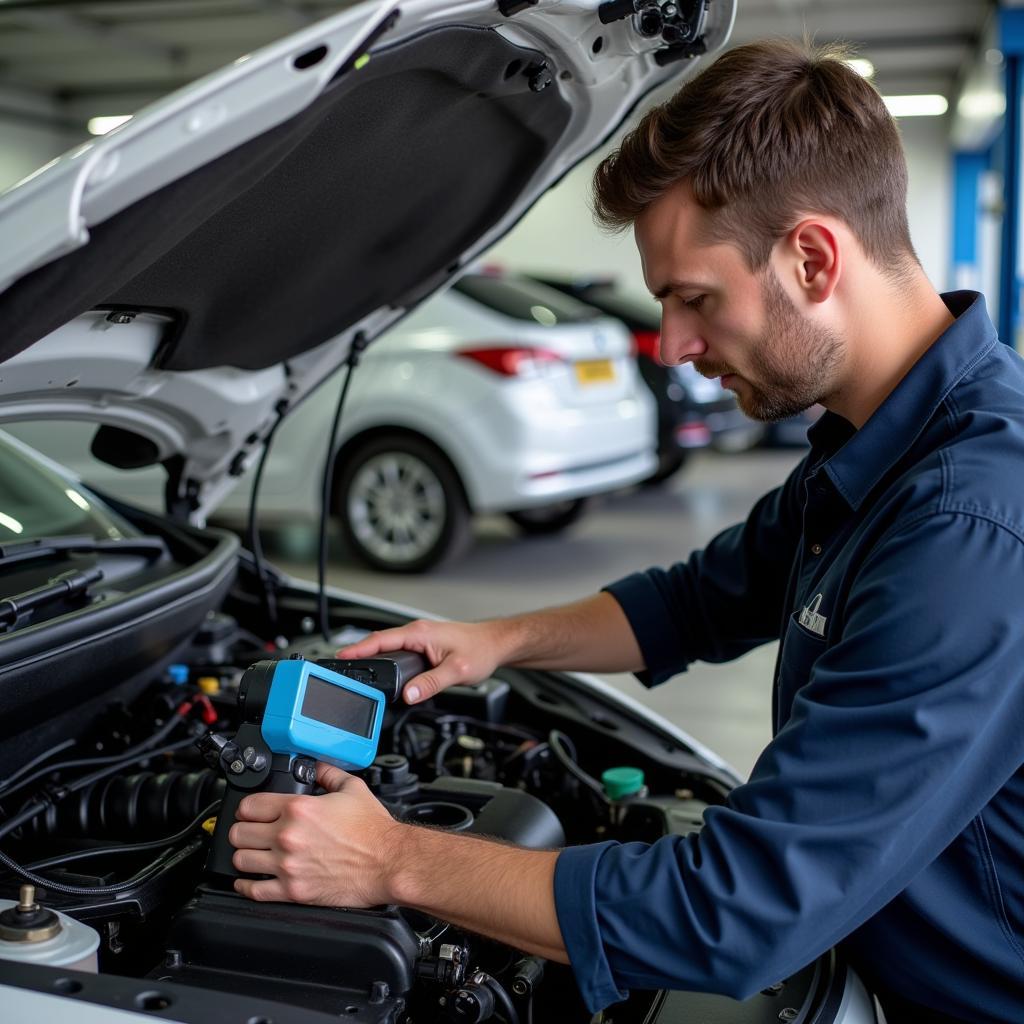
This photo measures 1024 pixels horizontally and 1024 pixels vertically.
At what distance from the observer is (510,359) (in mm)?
5793

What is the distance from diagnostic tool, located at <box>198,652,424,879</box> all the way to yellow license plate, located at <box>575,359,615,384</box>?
15.9 feet

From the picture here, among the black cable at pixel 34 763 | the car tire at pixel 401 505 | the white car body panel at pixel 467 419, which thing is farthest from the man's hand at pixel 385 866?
the car tire at pixel 401 505

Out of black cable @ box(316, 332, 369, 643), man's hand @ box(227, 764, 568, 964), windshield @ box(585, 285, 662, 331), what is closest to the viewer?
man's hand @ box(227, 764, 568, 964)

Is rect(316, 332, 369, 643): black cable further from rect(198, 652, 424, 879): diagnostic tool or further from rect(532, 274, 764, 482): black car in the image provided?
rect(532, 274, 764, 482): black car

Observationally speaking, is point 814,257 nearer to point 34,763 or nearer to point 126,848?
point 126,848

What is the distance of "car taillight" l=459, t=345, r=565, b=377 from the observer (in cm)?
579

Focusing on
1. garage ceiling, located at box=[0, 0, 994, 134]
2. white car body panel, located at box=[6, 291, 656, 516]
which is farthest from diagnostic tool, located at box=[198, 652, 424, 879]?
garage ceiling, located at box=[0, 0, 994, 134]

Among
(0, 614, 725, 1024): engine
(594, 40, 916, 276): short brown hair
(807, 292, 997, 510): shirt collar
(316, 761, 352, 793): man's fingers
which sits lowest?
(0, 614, 725, 1024): engine

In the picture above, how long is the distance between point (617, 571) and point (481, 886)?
4920 millimetres

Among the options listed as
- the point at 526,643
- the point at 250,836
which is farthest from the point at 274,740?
the point at 526,643

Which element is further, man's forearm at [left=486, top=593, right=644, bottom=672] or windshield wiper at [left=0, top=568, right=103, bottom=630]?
man's forearm at [left=486, top=593, right=644, bottom=672]

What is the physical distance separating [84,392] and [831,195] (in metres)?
1.07

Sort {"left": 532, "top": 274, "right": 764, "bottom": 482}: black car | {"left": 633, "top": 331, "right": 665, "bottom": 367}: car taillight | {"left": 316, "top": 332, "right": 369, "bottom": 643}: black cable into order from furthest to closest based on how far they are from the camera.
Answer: {"left": 633, "top": 331, "right": 665, "bottom": 367}: car taillight
{"left": 532, "top": 274, "right": 764, "bottom": 482}: black car
{"left": 316, "top": 332, "right": 369, "bottom": 643}: black cable

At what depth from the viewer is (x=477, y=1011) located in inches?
49.9
